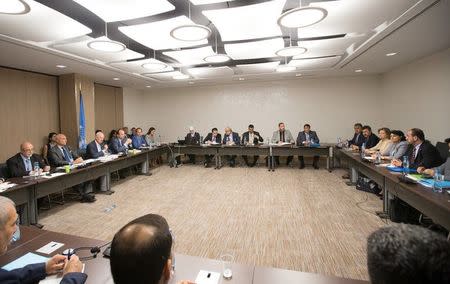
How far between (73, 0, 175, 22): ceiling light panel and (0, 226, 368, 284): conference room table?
8.24ft

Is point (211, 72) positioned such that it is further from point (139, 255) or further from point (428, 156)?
point (139, 255)

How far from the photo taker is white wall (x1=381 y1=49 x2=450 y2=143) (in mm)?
4746

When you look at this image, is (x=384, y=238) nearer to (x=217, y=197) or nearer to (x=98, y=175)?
(x=217, y=197)

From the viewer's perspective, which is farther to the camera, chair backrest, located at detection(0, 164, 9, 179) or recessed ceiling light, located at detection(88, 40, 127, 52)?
chair backrest, located at detection(0, 164, 9, 179)

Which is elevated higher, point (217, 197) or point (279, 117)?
point (279, 117)

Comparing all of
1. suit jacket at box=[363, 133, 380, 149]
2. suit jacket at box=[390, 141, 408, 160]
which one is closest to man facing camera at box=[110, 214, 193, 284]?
suit jacket at box=[390, 141, 408, 160]

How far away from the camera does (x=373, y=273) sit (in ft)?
2.01

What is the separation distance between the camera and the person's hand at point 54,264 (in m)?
1.31

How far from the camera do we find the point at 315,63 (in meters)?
5.91

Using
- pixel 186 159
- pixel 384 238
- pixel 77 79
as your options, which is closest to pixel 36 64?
pixel 77 79

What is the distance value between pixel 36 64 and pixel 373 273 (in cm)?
Answer: 657

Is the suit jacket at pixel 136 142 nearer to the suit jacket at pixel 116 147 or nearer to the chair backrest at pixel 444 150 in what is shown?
the suit jacket at pixel 116 147

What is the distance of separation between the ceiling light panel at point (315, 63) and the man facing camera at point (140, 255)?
555 centimetres

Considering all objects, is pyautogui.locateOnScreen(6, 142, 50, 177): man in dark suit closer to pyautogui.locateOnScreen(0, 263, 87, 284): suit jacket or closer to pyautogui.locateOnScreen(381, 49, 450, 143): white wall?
pyautogui.locateOnScreen(0, 263, 87, 284): suit jacket
